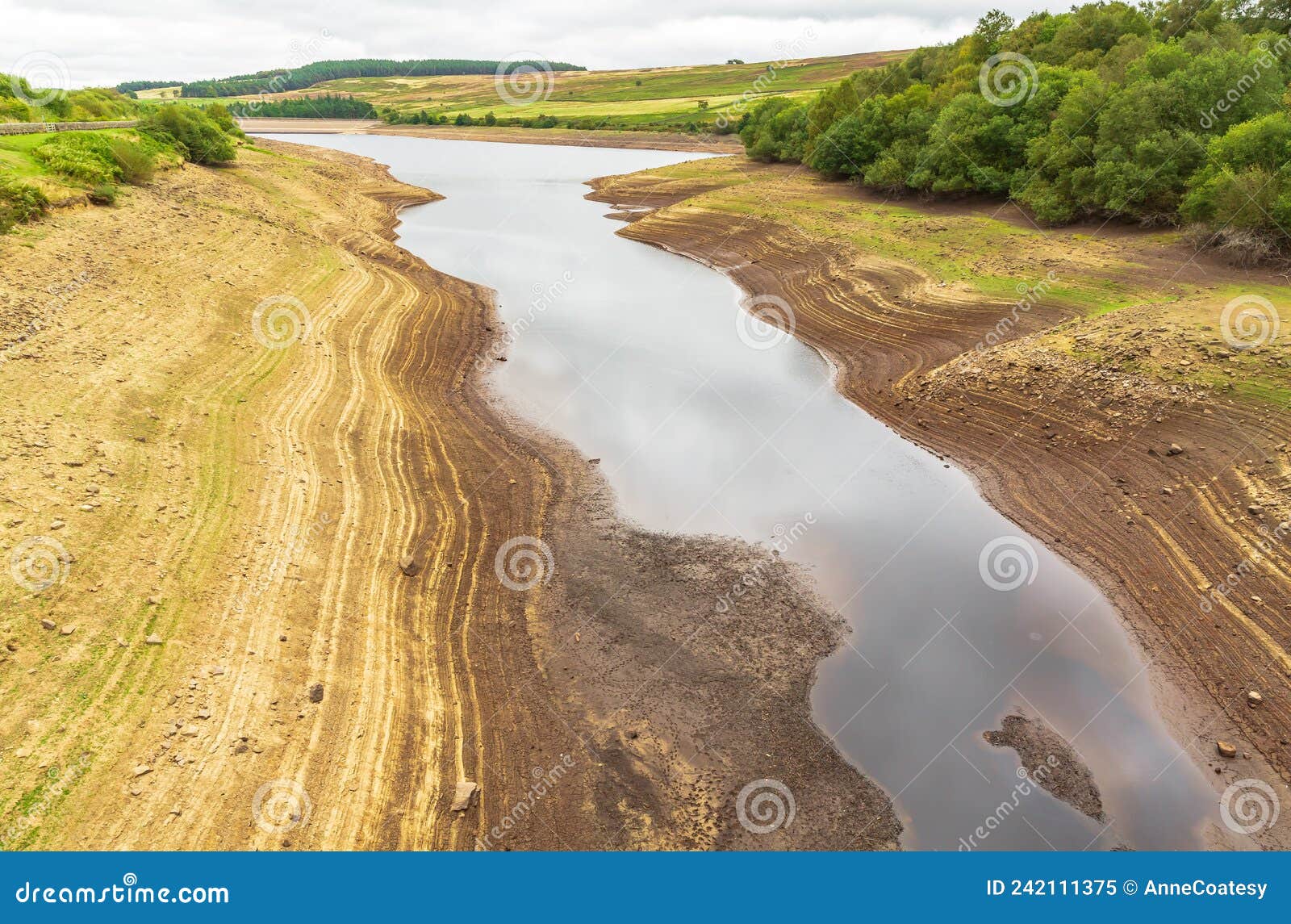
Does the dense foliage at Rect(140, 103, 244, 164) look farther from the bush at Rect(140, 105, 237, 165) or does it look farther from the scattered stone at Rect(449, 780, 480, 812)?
the scattered stone at Rect(449, 780, 480, 812)

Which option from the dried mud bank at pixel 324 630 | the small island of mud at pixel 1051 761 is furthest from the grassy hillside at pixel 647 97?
the small island of mud at pixel 1051 761

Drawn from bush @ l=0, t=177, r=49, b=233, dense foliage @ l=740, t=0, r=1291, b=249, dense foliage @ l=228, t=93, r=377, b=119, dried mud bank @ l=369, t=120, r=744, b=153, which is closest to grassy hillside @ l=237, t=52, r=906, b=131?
dried mud bank @ l=369, t=120, r=744, b=153

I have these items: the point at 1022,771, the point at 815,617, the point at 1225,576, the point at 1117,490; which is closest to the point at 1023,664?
the point at 1022,771

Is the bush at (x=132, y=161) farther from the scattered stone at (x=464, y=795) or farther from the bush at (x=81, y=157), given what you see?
the scattered stone at (x=464, y=795)

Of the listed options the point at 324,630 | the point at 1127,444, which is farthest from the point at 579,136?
the point at 324,630

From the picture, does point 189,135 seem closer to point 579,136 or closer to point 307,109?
point 579,136
